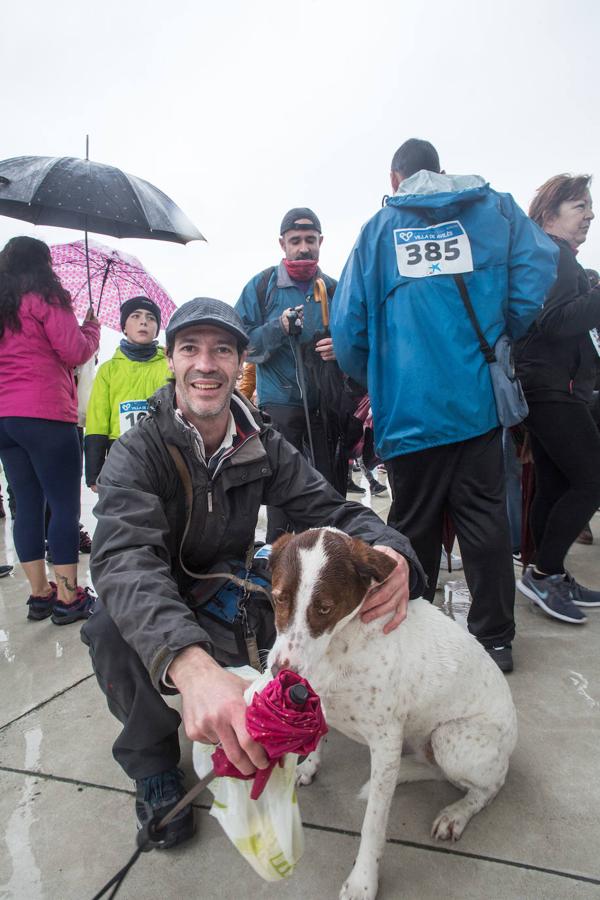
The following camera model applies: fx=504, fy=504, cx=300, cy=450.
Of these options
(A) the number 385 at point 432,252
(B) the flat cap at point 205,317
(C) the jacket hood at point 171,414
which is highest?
(A) the number 385 at point 432,252

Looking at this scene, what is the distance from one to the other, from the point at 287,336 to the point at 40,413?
167 centimetres

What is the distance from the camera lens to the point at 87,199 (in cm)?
361

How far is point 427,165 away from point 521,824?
9.83ft

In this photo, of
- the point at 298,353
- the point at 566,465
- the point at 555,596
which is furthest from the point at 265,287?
the point at 555,596

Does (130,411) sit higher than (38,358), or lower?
lower

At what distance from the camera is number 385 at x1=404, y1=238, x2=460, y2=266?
2475 millimetres

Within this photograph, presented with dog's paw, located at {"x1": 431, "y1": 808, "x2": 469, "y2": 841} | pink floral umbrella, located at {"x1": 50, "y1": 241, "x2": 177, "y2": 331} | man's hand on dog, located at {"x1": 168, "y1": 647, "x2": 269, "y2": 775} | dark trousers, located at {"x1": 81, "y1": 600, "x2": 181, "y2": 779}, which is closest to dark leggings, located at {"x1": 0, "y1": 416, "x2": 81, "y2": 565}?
dark trousers, located at {"x1": 81, "y1": 600, "x2": 181, "y2": 779}

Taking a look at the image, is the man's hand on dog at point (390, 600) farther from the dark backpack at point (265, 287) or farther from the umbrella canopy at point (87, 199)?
the umbrella canopy at point (87, 199)

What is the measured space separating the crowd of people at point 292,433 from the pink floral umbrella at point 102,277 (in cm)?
108

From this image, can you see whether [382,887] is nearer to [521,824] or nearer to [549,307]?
[521,824]

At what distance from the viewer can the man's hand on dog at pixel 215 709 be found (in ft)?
3.55

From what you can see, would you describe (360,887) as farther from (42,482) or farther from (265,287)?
(265,287)

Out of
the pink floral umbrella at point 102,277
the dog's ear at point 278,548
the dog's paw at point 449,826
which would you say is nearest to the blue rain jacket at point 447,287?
the dog's ear at point 278,548

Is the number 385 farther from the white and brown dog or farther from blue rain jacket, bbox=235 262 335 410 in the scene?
the white and brown dog
